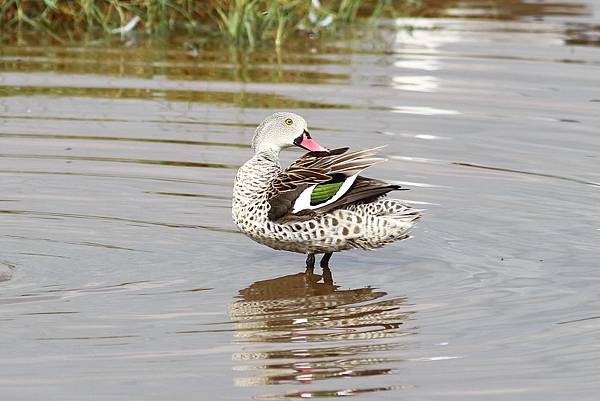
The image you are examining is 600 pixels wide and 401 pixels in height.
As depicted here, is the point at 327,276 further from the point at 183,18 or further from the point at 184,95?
the point at 183,18

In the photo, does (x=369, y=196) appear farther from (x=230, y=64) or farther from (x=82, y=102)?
(x=230, y=64)

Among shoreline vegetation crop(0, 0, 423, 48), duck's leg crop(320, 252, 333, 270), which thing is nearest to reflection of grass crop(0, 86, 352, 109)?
shoreline vegetation crop(0, 0, 423, 48)

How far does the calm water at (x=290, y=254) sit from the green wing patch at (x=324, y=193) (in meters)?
0.50

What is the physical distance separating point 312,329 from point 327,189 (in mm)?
1385

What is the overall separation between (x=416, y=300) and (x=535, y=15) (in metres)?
11.9

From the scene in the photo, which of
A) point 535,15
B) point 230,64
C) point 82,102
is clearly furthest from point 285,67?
point 535,15

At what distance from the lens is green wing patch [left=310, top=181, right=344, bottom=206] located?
9328 millimetres

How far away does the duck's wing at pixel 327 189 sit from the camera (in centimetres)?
932

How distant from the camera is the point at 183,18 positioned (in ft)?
59.7

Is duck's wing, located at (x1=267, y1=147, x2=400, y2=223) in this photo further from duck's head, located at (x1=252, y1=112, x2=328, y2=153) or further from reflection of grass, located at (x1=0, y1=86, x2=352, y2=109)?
reflection of grass, located at (x1=0, y1=86, x2=352, y2=109)

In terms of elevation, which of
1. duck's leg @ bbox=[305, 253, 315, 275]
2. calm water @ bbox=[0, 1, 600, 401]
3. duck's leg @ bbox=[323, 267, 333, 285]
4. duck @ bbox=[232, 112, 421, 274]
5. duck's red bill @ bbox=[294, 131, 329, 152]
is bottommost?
duck's leg @ bbox=[323, 267, 333, 285]

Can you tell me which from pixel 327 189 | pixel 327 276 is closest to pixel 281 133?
pixel 327 189

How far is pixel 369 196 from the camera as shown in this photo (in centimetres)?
935

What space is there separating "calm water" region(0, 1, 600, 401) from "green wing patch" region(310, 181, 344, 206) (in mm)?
497
